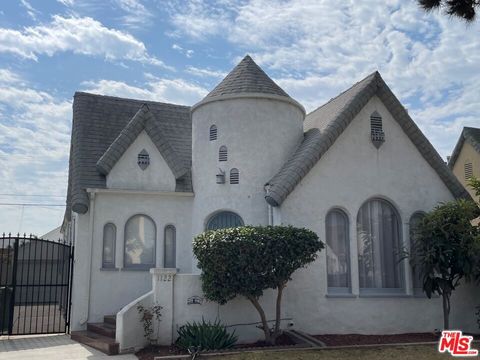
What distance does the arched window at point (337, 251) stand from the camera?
14.2 metres

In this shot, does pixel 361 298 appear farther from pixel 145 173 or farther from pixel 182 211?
pixel 145 173

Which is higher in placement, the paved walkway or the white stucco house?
the white stucco house

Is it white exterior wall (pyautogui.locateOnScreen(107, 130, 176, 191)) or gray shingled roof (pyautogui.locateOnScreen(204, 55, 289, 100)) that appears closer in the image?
gray shingled roof (pyautogui.locateOnScreen(204, 55, 289, 100))

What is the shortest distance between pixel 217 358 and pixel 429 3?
889cm

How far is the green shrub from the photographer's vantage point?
11.7 m

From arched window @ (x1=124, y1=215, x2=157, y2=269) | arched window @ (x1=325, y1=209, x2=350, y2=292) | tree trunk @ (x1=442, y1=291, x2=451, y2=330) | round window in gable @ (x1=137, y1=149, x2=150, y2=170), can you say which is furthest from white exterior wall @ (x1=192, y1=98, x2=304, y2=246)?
tree trunk @ (x1=442, y1=291, x2=451, y2=330)

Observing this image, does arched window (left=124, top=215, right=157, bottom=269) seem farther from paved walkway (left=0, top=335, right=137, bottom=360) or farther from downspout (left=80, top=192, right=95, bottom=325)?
paved walkway (left=0, top=335, right=137, bottom=360)

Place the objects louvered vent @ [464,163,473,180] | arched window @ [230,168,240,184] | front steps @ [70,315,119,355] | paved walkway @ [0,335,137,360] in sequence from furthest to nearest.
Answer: louvered vent @ [464,163,473,180], arched window @ [230,168,240,184], front steps @ [70,315,119,355], paved walkway @ [0,335,137,360]

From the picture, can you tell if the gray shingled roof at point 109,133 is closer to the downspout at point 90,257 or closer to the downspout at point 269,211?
the downspout at point 90,257

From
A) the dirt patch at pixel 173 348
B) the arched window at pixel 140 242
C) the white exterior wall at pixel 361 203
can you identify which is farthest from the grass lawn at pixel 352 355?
the arched window at pixel 140 242

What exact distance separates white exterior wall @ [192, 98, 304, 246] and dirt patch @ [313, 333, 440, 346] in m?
3.86

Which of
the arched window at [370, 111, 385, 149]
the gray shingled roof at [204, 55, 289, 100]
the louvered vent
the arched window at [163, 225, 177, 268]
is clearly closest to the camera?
the arched window at [370, 111, 385, 149]

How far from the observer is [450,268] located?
13.9 meters

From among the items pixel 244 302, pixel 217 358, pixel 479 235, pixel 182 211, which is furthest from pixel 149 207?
pixel 479 235
